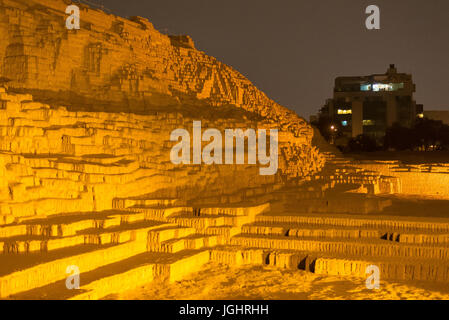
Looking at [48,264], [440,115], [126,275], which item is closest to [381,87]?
[440,115]

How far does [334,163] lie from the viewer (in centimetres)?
2384

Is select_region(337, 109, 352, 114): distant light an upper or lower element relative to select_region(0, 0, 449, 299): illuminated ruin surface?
upper

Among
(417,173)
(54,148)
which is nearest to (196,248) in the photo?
(54,148)

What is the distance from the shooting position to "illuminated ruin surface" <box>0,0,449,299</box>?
325 inches

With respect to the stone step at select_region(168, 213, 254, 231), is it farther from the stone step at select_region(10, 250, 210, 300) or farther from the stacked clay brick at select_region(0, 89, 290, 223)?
the stacked clay brick at select_region(0, 89, 290, 223)

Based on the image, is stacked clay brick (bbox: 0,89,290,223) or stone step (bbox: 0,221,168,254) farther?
stacked clay brick (bbox: 0,89,290,223)

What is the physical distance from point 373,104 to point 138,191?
3800 cm

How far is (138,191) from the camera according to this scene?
11641mm

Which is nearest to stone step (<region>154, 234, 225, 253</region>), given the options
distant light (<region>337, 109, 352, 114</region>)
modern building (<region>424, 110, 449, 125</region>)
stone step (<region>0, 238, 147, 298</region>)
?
stone step (<region>0, 238, 147, 298</region>)

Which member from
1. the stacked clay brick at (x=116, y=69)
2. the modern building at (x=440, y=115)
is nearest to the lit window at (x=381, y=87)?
the modern building at (x=440, y=115)

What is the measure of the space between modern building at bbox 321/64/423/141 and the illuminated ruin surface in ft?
91.0

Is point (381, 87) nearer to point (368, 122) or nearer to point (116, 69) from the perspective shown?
point (368, 122)

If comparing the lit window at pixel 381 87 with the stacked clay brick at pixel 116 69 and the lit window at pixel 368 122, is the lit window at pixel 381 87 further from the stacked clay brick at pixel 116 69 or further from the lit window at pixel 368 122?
the stacked clay brick at pixel 116 69
